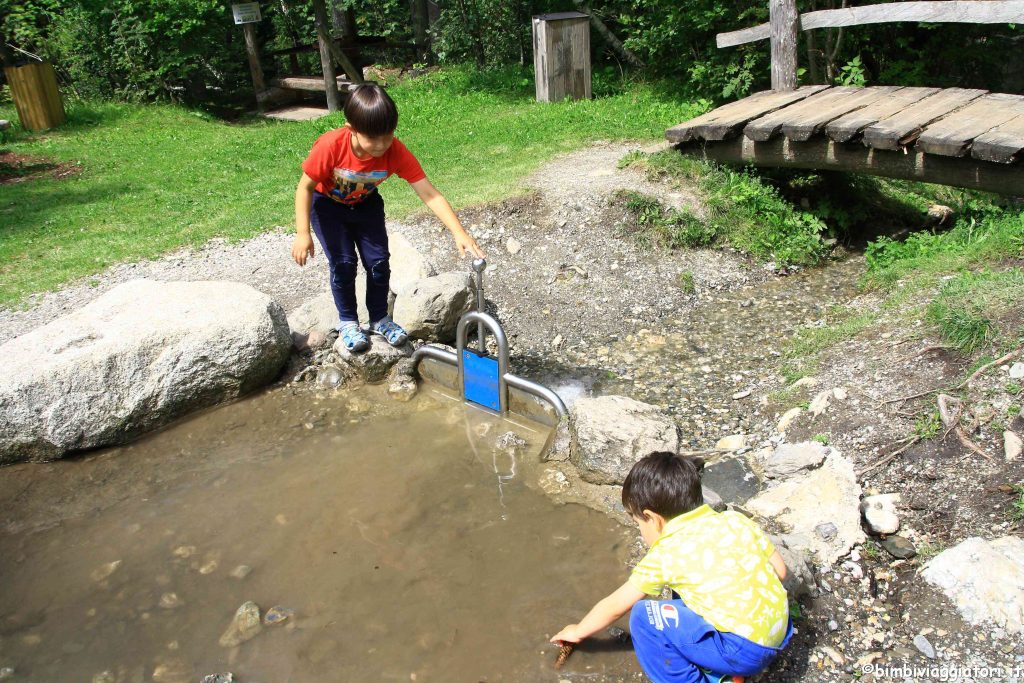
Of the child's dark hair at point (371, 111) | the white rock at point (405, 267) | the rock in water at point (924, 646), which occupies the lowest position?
the rock in water at point (924, 646)

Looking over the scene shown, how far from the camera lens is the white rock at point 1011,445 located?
10.6ft

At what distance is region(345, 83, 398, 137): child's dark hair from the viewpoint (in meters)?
3.85

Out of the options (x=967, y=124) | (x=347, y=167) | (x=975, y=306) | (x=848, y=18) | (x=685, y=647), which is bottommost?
(x=685, y=647)

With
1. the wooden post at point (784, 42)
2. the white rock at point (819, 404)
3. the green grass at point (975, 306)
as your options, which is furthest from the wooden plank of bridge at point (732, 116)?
Answer: the white rock at point (819, 404)

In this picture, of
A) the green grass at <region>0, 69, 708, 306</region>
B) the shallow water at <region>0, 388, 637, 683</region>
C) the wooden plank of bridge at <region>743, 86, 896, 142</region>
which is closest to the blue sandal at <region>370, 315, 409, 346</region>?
the shallow water at <region>0, 388, 637, 683</region>

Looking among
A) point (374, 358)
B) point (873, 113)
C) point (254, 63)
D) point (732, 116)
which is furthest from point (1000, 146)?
point (254, 63)

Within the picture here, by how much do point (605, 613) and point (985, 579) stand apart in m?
1.27

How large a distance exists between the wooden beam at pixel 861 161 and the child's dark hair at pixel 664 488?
381 cm

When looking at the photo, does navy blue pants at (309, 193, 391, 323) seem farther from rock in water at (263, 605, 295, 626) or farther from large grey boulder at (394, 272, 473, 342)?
rock in water at (263, 605, 295, 626)

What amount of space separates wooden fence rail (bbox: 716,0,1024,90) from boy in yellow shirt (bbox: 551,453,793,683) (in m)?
4.71

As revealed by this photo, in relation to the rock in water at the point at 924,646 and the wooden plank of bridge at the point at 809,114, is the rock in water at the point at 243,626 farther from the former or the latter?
the wooden plank of bridge at the point at 809,114

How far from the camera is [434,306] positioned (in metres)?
5.01

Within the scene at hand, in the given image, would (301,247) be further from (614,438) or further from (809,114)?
(809,114)

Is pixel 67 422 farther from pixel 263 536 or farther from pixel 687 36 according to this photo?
pixel 687 36
